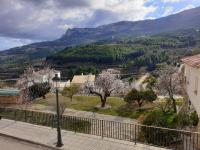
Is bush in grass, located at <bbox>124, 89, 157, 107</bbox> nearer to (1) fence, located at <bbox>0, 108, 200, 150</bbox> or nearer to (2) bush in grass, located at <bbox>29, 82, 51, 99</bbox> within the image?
(2) bush in grass, located at <bbox>29, 82, 51, 99</bbox>

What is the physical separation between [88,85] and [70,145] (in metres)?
17.6

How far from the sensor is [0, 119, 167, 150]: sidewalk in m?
12.2

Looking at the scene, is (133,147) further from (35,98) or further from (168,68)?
(35,98)

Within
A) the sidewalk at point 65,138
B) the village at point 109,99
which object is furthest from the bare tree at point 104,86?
the sidewalk at point 65,138

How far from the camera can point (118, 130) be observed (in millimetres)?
14312

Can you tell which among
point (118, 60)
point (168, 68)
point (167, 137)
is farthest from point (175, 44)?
point (167, 137)

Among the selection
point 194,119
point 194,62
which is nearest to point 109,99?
point 194,119

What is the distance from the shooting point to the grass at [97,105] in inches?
1006

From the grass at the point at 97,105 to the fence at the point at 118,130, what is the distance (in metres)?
9.80

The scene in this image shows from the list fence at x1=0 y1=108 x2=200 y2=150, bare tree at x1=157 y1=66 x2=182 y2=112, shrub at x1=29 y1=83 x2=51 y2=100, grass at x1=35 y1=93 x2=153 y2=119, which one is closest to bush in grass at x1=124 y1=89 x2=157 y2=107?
grass at x1=35 y1=93 x2=153 y2=119

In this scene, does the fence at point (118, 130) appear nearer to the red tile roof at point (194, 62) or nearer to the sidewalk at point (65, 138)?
the sidewalk at point (65, 138)

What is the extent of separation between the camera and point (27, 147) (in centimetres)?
1295

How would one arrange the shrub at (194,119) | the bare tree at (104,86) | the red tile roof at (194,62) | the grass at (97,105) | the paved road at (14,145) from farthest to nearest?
the bare tree at (104,86) → the grass at (97,105) → the shrub at (194,119) → the red tile roof at (194,62) → the paved road at (14,145)

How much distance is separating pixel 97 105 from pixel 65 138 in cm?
1558
